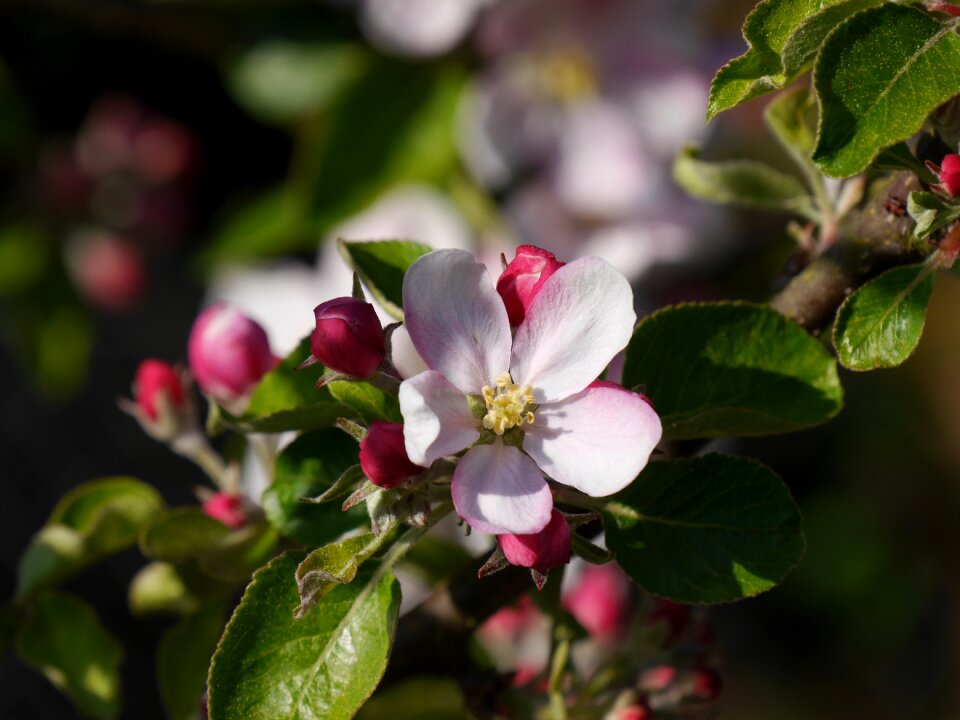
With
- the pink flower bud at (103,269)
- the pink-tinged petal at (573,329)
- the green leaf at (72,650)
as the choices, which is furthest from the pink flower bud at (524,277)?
the pink flower bud at (103,269)

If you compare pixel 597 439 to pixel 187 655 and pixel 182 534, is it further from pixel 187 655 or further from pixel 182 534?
pixel 187 655

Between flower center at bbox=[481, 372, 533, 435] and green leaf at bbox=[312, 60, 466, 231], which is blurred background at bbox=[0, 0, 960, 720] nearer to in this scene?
green leaf at bbox=[312, 60, 466, 231]

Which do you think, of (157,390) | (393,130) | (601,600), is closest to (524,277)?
(157,390)

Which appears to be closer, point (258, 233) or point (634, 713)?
point (634, 713)

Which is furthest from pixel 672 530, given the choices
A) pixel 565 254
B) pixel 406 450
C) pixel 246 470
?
pixel 565 254

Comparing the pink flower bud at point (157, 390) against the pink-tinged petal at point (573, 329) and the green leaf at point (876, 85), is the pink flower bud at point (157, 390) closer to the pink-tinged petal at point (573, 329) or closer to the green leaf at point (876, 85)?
the pink-tinged petal at point (573, 329)

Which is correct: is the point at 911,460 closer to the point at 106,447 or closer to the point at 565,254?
the point at 565,254
